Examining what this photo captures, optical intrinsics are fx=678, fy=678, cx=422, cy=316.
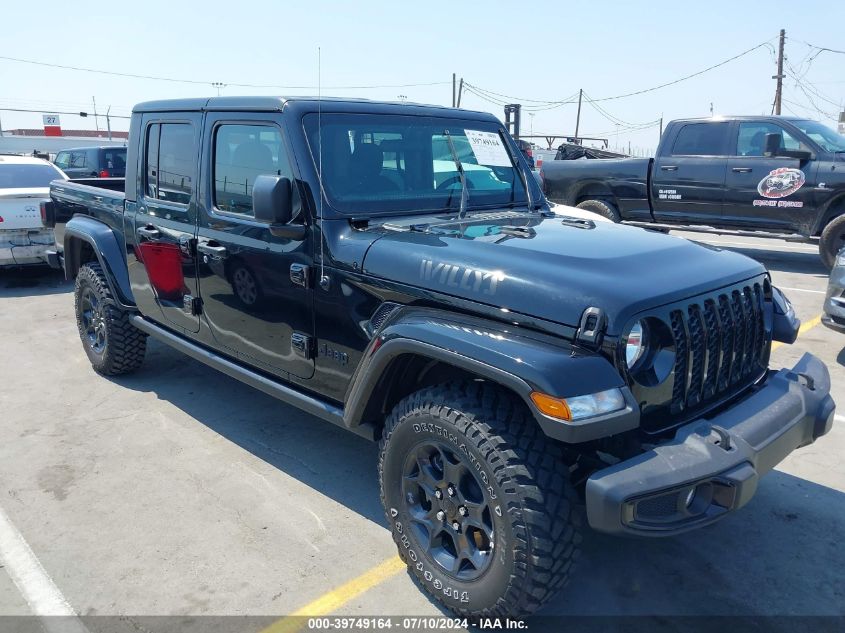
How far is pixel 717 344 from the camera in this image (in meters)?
2.64

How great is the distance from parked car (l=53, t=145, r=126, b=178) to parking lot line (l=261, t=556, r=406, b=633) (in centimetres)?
1384

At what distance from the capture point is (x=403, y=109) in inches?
142

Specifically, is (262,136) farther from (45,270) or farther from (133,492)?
(45,270)

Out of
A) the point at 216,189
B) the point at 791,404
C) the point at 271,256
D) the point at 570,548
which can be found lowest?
the point at 570,548

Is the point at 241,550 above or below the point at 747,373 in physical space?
below

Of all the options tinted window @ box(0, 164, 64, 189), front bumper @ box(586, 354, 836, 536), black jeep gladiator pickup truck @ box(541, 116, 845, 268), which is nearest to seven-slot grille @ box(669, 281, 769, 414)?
front bumper @ box(586, 354, 836, 536)

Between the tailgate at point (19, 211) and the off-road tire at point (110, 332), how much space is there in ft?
12.0

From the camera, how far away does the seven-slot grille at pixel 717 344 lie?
8.13ft

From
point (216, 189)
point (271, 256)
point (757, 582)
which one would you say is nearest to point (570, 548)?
point (757, 582)

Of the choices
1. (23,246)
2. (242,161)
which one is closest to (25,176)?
(23,246)

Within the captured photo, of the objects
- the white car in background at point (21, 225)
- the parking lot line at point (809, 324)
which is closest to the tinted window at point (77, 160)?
the white car in background at point (21, 225)

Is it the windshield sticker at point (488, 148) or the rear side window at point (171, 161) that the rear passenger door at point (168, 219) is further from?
the windshield sticker at point (488, 148)

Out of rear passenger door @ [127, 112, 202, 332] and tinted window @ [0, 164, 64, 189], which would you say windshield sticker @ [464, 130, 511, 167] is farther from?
tinted window @ [0, 164, 64, 189]

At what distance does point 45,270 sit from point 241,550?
813cm
